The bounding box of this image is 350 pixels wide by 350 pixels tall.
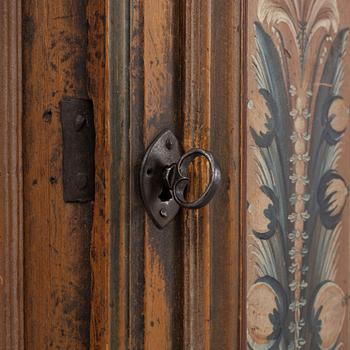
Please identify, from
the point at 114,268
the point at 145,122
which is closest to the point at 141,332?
the point at 114,268

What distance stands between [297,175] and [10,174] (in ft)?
1.19

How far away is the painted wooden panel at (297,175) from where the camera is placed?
0.71 meters

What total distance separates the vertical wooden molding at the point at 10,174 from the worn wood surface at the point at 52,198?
0.04 ft

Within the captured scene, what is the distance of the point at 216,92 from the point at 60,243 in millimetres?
230

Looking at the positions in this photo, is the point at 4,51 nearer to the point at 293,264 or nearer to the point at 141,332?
the point at 141,332

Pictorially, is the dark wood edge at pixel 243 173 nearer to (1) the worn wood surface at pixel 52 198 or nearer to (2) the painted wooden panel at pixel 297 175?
(2) the painted wooden panel at pixel 297 175

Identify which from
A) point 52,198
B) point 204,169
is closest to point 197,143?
point 204,169

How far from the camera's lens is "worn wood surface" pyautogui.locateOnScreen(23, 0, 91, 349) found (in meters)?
0.56

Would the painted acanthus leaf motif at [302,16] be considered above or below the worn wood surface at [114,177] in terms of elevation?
above

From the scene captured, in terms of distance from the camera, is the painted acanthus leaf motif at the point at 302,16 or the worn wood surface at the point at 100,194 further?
the painted acanthus leaf motif at the point at 302,16

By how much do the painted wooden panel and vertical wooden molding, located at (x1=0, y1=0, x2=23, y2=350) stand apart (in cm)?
27

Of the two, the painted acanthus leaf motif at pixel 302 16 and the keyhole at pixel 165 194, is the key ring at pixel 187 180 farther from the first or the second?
the painted acanthus leaf motif at pixel 302 16

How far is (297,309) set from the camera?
76 cm

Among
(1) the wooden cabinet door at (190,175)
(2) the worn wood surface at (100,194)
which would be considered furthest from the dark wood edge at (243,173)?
(2) the worn wood surface at (100,194)
